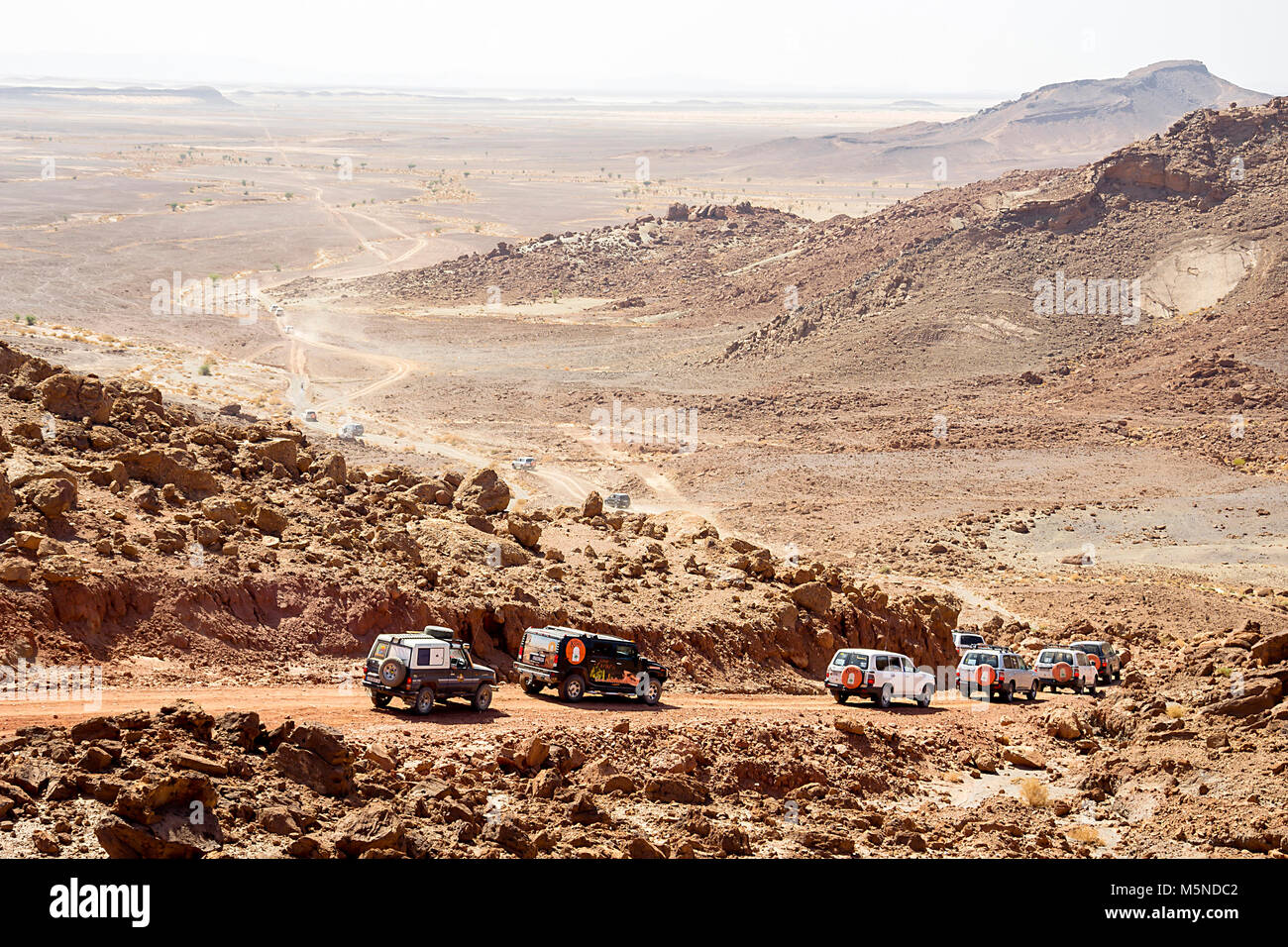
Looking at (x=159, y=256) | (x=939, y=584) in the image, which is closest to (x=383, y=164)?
(x=159, y=256)

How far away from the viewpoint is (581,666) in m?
20.0

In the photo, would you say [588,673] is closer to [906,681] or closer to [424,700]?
[424,700]

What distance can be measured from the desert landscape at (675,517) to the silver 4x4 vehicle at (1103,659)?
2.64 feet

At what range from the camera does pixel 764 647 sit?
2494 centimetres

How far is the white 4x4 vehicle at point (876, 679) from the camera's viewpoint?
74.0ft

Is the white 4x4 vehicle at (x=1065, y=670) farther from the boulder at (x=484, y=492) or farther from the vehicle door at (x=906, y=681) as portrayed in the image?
the boulder at (x=484, y=492)

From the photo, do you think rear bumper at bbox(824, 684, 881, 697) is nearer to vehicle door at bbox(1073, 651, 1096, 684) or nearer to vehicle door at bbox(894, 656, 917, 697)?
vehicle door at bbox(894, 656, 917, 697)

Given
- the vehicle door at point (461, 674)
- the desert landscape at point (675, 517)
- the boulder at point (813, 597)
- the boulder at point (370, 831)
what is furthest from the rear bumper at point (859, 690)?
the boulder at point (370, 831)

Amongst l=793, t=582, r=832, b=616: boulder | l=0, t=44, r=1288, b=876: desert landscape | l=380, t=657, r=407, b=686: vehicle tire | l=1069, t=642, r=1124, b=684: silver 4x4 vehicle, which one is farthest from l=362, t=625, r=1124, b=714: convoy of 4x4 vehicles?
l=793, t=582, r=832, b=616: boulder

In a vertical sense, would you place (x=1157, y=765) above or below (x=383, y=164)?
below

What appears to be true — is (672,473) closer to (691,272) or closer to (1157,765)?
(1157,765)

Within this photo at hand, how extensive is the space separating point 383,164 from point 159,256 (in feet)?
328

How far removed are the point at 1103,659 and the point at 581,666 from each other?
13.6 m

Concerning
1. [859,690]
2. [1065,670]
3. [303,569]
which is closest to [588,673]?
[303,569]
